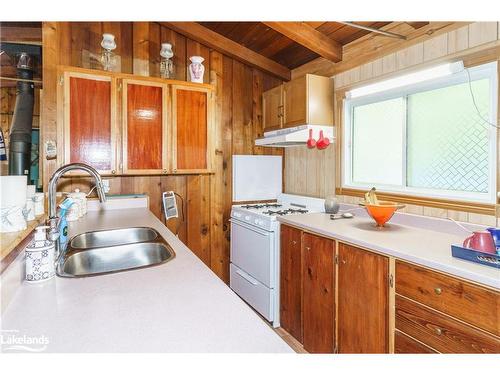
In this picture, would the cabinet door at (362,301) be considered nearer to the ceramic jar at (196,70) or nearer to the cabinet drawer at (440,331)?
the cabinet drawer at (440,331)

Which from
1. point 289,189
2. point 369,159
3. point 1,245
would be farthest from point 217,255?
point 1,245

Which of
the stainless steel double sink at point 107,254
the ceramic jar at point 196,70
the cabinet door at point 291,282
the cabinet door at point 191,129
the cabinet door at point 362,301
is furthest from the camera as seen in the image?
the ceramic jar at point 196,70

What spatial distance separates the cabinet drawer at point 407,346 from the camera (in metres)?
1.30

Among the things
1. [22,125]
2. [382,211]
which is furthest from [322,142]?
[22,125]

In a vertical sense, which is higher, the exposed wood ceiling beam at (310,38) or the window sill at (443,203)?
the exposed wood ceiling beam at (310,38)

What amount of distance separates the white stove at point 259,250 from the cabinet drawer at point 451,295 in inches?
43.6

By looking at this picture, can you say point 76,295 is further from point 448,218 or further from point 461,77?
point 461,77

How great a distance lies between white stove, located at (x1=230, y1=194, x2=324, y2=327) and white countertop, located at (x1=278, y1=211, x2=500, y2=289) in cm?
21

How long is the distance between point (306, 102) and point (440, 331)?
6.13ft

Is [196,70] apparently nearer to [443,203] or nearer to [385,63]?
[385,63]

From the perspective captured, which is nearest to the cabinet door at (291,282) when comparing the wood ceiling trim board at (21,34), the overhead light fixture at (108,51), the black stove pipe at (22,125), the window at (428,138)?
the window at (428,138)
